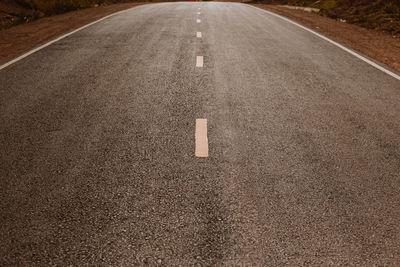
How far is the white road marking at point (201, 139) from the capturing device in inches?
150

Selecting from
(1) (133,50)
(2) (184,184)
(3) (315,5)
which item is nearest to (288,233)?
(2) (184,184)

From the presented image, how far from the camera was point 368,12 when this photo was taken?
16.5 metres

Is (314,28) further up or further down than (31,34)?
further down

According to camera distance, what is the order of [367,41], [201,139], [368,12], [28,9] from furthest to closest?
[368,12]
[28,9]
[367,41]
[201,139]

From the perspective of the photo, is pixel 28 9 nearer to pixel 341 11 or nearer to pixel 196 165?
pixel 196 165

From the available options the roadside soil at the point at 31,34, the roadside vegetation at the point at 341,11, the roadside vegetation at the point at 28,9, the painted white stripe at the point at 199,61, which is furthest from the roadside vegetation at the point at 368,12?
the roadside vegetation at the point at 28,9

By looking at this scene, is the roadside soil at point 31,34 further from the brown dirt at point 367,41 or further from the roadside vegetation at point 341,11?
the brown dirt at point 367,41

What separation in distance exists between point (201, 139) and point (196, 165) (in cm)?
61

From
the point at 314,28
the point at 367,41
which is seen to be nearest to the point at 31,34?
the point at 314,28

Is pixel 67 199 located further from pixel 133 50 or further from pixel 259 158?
pixel 133 50

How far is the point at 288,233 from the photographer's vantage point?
271 cm

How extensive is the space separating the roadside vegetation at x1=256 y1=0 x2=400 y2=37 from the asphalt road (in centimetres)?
843

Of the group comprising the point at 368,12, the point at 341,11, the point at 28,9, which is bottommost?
the point at 341,11

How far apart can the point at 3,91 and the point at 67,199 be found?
349 centimetres
